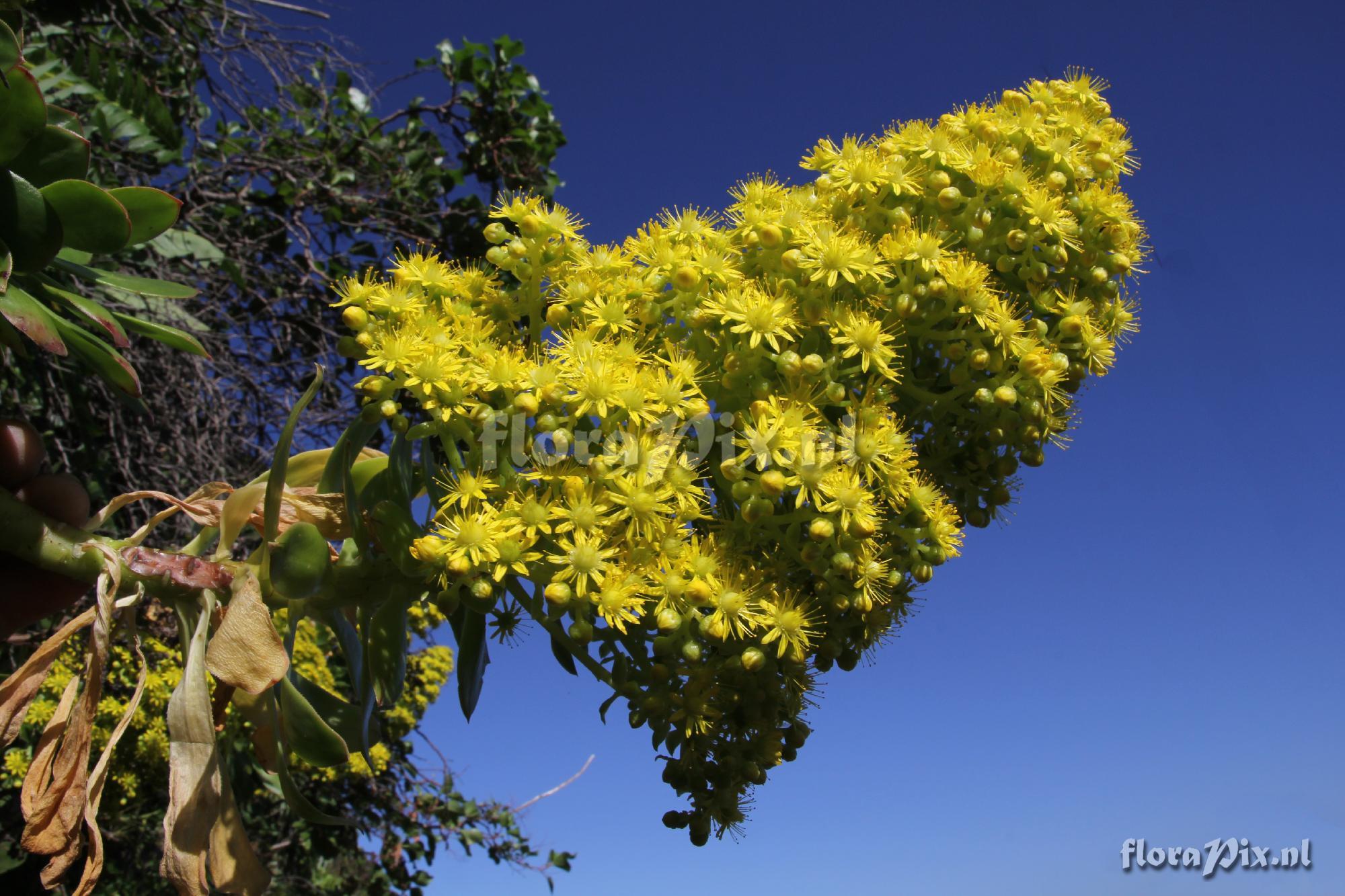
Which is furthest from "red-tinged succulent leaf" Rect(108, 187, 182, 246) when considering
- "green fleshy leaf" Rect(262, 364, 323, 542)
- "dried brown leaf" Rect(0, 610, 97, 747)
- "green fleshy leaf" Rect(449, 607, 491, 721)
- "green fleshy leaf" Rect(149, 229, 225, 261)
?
"green fleshy leaf" Rect(149, 229, 225, 261)

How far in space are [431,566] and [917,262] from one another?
1033 millimetres

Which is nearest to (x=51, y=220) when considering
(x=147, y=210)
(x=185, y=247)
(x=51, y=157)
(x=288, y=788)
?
(x=51, y=157)

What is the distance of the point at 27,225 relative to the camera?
1.63 meters

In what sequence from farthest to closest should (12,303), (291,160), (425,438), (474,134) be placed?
(474,134), (291,160), (425,438), (12,303)

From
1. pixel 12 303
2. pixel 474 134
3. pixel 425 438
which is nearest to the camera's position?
pixel 12 303

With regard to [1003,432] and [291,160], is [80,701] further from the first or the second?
[291,160]

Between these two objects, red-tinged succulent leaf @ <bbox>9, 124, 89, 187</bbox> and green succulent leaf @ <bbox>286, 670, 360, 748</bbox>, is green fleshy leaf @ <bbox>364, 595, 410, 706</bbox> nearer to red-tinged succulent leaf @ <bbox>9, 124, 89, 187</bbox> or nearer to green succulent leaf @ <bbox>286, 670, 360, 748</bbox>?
green succulent leaf @ <bbox>286, 670, 360, 748</bbox>

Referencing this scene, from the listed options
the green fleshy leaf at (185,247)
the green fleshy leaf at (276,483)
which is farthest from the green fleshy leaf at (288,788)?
the green fleshy leaf at (185,247)

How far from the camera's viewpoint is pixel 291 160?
206 inches

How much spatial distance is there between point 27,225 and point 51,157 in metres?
0.16

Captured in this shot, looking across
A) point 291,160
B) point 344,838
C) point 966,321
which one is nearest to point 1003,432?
point 966,321

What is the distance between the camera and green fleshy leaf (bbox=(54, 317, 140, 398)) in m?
1.82

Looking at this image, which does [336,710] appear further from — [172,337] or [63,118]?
[63,118]

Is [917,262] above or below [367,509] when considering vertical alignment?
above
